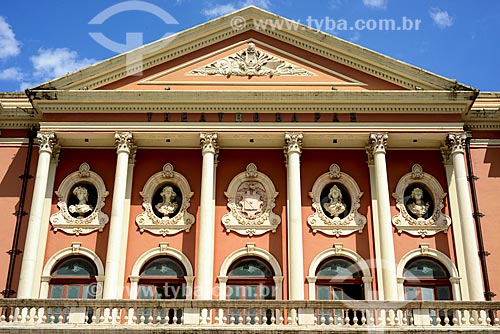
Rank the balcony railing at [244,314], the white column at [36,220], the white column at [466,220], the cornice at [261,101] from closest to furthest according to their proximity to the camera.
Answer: the balcony railing at [244,314] < the white column at [466,220] < the white column at [36,220] < the cornice at [261,101]

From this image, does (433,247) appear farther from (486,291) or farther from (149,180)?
(149,180)

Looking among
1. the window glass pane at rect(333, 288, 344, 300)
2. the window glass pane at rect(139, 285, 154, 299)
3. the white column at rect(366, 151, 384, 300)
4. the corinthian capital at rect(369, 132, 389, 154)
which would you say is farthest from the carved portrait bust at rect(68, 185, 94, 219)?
the corinthian capital at rect(369, 132, 389, 154)

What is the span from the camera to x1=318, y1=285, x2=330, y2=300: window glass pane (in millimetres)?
21547

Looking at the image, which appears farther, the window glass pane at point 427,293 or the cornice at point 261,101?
the cornice at point 261,101

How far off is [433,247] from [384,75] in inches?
244

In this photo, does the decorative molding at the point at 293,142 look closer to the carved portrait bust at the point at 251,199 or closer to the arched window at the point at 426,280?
the carved portrait bust at the point at 251,199

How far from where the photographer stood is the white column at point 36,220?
20.6 m

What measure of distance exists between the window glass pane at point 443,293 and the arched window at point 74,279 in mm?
11201

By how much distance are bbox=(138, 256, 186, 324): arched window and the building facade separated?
0.15 ft

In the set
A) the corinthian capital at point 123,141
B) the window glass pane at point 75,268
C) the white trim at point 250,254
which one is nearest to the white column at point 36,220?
the window glass pane at point 75,268

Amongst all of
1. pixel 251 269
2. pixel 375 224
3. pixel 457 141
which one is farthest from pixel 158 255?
pixel 457 141

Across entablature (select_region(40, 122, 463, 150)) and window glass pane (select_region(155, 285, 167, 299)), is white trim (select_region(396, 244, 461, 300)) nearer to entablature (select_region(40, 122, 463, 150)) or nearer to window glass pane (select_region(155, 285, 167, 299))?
entablature (select_region(40, 122, 463, 150))

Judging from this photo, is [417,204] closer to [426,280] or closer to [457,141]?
[457,141]

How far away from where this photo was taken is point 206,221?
69.6 ft
